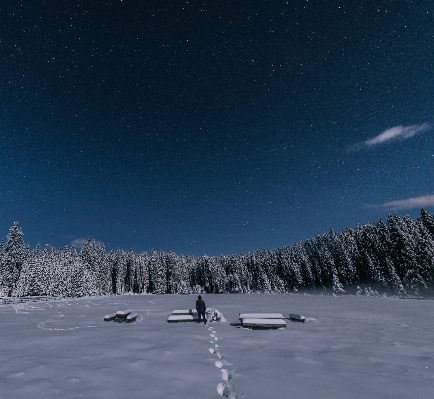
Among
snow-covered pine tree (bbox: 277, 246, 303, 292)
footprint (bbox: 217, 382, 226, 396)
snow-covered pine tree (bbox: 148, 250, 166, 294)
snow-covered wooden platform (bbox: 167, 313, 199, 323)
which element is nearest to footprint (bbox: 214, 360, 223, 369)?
footprint (bbox: 217, 382, 226, 396)

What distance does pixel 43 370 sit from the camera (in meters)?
5.75

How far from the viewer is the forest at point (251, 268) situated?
58.3 m

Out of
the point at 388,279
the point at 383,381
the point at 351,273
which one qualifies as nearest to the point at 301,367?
the point at 383,381

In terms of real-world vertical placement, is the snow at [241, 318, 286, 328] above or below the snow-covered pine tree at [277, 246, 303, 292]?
below

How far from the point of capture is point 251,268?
111688 millimetres

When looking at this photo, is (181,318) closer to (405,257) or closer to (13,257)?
(405,257)

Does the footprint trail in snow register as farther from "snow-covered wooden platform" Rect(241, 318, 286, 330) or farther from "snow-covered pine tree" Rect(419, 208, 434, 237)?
"snow-covered pine tree" Rect(419, 208, 434, 237)

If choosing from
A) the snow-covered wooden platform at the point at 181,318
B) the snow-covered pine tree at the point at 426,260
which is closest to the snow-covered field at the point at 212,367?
the snow-covered wooden platform at the point at 181,318

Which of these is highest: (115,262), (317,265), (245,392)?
(115,262)

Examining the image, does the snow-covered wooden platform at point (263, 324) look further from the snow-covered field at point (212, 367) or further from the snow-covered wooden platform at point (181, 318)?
the snow-covered wooden platform at point (181, 318)

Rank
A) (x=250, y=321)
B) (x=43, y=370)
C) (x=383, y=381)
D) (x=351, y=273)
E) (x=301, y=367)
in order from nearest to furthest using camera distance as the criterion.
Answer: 1. (x=383, y=381)
2. (x=43, y=370)
3. (x=301, y=367)
4. (x=250, y=321)
5. (x=351, y=273)

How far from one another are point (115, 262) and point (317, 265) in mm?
80180

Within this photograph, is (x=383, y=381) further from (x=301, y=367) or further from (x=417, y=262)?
(x=417, y=262)

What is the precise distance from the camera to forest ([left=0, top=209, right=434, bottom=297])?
58.3 meters
